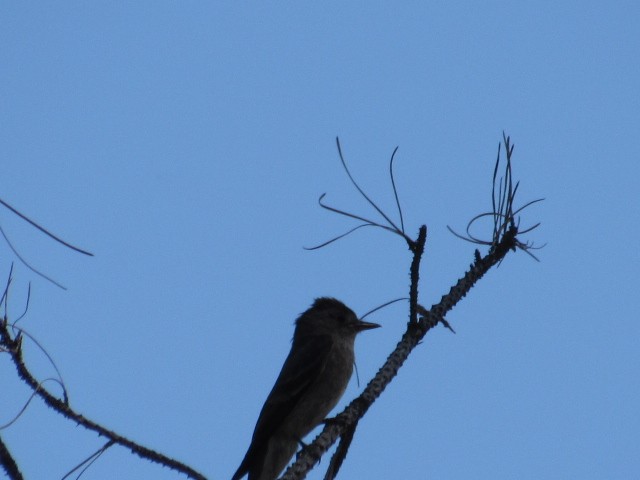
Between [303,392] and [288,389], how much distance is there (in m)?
0.15

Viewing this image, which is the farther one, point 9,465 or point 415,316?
point 415,316

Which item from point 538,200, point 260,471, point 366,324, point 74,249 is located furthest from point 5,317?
point 366,324

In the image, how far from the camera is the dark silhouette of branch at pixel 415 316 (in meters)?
4.20

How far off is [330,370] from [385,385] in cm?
354

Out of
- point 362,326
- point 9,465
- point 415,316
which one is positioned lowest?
point 9,465

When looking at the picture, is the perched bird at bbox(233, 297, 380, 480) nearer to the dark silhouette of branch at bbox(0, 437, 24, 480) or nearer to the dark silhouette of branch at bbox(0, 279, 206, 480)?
the dark silhouette of branch at bbox(0, 279, 206, 480)

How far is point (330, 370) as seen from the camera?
7.79 metres

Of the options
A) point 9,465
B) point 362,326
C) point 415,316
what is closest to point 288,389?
point 362,326

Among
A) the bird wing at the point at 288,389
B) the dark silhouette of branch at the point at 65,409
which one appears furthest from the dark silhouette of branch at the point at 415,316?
the bird wing at the point at 288,389

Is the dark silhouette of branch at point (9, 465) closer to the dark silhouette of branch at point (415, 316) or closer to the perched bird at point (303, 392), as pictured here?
the dark silhouette of branch at point (415, 316)

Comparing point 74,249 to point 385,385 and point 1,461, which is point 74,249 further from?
point 385,385

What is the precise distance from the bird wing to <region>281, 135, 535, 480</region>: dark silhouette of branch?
9.85ft

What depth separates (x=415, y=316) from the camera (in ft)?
14.4

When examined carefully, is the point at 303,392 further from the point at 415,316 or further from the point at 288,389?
the point at 415,316
